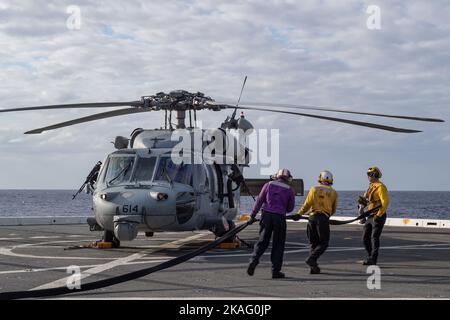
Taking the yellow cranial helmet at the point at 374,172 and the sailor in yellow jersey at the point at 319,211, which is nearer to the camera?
the sailor in yellow jersey at the point at 319,211

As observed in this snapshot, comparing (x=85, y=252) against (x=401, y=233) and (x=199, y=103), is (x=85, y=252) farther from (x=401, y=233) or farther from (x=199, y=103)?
(x=401, y=233)

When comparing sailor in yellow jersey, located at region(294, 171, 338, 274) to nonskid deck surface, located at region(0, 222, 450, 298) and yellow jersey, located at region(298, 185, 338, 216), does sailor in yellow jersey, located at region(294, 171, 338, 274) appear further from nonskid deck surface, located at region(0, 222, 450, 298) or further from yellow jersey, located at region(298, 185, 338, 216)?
nonskid deck surface, located at region(0, 222, 450, 298)

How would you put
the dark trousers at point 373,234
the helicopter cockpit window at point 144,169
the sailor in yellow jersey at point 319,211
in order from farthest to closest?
the helicopter cockpit window at point 144,169 < the dark trousers at point 373,234 < the sailor in yellow jersey at point 319,211

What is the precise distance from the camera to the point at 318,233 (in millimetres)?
12375

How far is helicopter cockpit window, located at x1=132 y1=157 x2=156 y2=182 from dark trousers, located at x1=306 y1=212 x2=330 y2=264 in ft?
14.9

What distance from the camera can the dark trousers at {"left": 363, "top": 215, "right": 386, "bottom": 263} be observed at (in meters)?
13.2

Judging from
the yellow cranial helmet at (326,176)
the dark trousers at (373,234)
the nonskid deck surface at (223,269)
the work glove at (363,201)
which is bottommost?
the nonskid deck surface at (223,269)

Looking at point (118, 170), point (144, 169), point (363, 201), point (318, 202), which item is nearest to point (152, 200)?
point (144, 169)

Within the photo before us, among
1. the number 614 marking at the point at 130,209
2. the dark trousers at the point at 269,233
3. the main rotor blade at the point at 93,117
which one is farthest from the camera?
the main rotor blade at the point at 93,117

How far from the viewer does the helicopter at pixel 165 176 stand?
14727mm

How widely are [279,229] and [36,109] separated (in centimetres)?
672

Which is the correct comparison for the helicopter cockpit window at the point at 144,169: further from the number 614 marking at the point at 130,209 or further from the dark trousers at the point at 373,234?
the dark trousers at the point at 373,234

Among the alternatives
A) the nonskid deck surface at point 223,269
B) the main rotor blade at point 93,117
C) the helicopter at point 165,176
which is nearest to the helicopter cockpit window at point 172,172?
the helicopter at point 165,176

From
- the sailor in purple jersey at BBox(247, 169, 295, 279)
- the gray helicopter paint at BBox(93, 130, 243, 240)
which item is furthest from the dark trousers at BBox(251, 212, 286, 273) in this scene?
the gray helicopter paint at BBox(93, 130, 243, 240)
